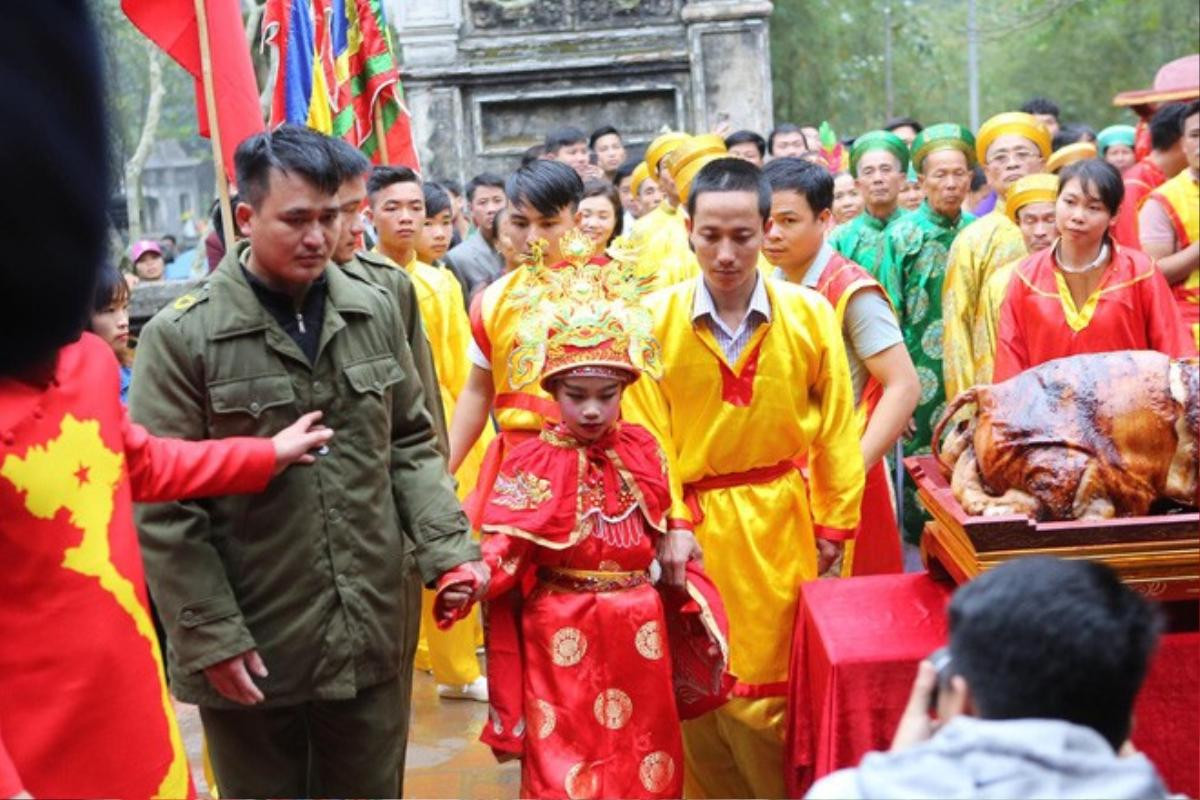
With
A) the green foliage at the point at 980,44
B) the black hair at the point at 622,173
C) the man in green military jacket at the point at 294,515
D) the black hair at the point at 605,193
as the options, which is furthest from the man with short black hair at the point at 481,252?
the green foliage at the point at 980,44

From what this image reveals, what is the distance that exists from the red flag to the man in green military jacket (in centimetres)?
151

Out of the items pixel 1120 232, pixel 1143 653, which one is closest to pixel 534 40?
pixel 1120 232

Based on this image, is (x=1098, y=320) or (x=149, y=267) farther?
(x=149, y=267)

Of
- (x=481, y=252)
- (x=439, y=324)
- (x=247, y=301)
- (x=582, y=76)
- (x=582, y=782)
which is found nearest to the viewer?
(x=247, y=301)

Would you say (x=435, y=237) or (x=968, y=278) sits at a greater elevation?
(x=435, y=237)

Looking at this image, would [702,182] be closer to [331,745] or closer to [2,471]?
[331,745]

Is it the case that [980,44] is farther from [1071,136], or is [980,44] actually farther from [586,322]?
[586,322]

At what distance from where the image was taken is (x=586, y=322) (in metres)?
4.36

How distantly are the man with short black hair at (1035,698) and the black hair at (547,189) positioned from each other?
394 cm

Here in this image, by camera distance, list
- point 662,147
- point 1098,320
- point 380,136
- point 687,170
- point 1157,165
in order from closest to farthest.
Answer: point 1098,320, point 380,136, point 1157,165, point 687,170, point 662,147

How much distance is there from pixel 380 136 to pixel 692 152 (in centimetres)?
202

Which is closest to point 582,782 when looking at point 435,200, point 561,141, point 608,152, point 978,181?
point 435,200

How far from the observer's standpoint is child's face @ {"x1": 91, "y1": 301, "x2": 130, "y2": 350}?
15.0ft

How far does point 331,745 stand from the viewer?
404 cm
